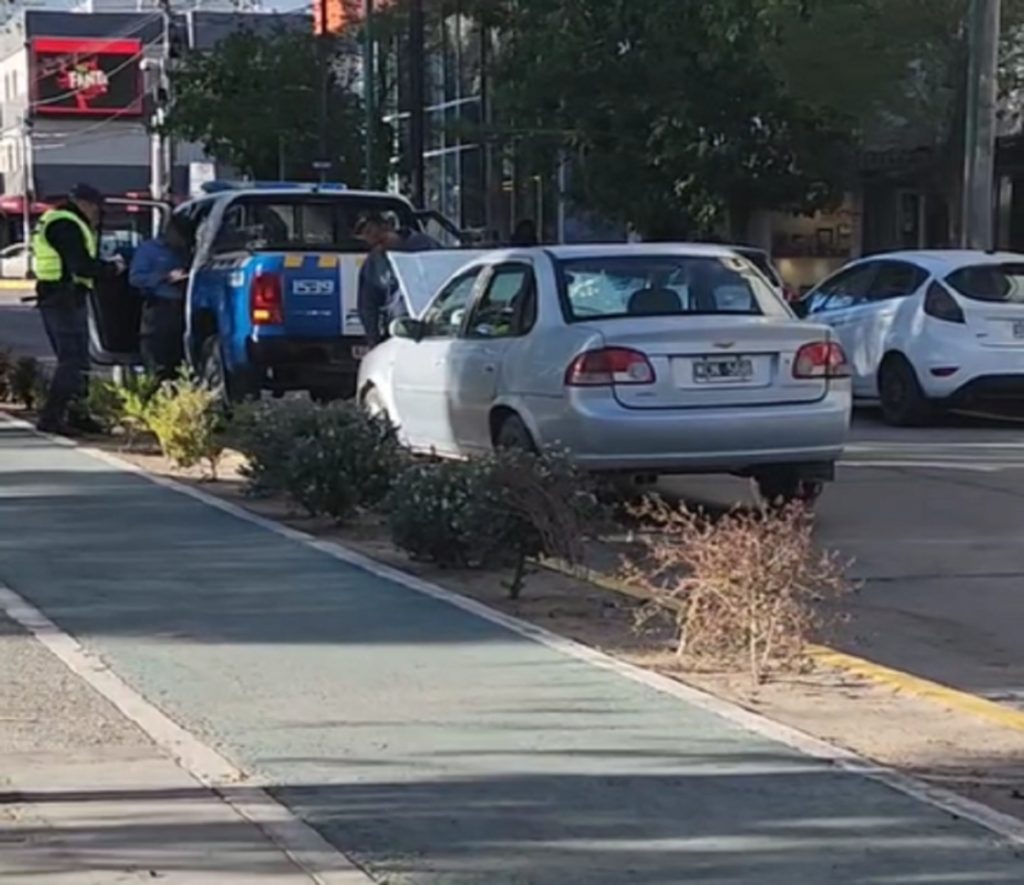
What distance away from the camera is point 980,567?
34.8 ft

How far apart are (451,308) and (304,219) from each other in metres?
4.33

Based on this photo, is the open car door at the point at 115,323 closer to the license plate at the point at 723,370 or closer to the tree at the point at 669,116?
the license plate at the point at 723,370

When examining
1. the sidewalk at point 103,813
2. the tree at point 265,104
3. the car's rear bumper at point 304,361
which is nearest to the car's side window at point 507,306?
the car's rear bumper at point 304,361

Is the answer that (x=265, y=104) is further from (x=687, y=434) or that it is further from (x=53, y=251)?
(x=687, y=434)

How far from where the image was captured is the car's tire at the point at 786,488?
11883 millimetres

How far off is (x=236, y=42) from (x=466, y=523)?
36174 mm

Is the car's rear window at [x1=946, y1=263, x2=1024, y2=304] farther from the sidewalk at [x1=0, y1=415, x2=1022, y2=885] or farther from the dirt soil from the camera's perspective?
the sidewalk at [x1=0, y1=415, x2=1022, y2=885]

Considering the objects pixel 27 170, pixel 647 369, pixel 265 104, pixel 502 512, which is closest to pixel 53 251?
pixel 647 369

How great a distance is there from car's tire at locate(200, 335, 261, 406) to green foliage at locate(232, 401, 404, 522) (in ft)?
11.8

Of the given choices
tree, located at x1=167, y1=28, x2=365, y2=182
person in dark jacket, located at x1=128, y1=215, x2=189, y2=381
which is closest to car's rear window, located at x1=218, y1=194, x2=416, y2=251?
person in dark jacket, located at x1=128, y1=215, x2=189, y2=381

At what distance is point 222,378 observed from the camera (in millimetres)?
16234

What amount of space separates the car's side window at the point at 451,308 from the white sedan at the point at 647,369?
14 centimetres

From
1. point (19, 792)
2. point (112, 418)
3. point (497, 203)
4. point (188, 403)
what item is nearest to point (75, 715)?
point (19, 792)

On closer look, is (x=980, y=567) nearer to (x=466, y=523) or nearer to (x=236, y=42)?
(x=466, y=523)
